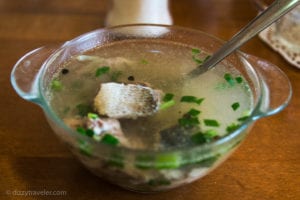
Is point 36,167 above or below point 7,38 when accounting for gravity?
below

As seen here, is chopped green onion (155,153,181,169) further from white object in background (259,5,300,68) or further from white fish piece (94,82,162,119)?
white object in background (259,5,300,68)

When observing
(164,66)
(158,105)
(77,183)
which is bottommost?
(77,183)

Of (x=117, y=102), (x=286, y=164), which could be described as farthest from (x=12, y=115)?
(x=286, y=164)

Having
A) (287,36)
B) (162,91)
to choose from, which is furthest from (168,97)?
(287,36)

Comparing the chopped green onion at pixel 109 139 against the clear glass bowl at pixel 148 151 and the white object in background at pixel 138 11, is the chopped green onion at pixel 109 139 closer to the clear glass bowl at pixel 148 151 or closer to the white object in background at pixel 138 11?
the clear glass bowl at pixel 148 151

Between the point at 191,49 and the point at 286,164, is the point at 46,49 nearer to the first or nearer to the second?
the point at 191,49

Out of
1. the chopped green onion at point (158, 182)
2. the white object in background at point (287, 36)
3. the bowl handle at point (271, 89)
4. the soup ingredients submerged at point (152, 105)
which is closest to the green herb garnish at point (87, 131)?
the soup ingredients submerged at point (152, 105)

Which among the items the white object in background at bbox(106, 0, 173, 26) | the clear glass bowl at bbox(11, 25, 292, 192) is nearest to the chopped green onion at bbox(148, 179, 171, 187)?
the clear glass bowl at bbox(11, 25, 292, 192)
